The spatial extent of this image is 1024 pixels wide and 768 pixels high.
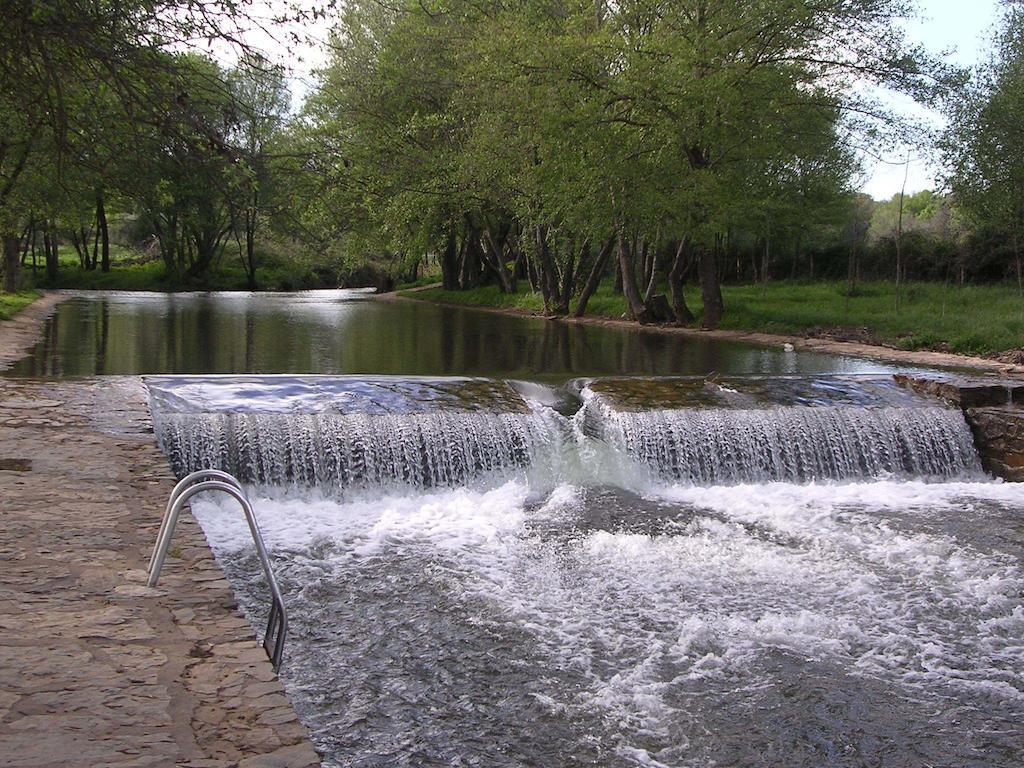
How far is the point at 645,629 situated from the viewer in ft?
19.0

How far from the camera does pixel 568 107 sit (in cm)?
1908

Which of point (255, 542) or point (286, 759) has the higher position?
point (255, 542)

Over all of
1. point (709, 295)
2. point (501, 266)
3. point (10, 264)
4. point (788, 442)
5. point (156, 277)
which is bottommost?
point (788, 442)

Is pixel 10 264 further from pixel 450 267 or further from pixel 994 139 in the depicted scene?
pixel 994 139

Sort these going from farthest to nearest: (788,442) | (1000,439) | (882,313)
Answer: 1. (882,313)
2. (1000,439)
3. (788,442)

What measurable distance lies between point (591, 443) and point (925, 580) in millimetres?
4323

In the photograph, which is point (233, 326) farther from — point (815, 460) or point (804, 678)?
point (804, 678)

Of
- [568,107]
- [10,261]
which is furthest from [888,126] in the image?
[10,261]

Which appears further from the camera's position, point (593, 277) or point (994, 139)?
point (593, 277)

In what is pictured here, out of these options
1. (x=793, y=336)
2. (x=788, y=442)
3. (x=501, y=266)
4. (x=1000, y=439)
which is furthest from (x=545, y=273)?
(x=1000, y=439)

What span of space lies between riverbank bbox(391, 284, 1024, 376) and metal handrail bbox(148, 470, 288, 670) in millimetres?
12791

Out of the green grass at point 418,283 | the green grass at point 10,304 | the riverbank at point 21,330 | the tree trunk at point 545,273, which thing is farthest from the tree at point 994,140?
the green grass at point 418,283

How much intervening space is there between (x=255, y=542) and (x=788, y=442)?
26.2 ft

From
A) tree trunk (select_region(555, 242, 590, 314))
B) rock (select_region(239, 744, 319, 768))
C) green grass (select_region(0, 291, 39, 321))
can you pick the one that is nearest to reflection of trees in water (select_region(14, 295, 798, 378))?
green grass (select_region(0, 291, 39, 321))
